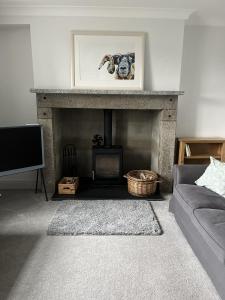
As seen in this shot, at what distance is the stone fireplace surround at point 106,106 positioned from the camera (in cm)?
302

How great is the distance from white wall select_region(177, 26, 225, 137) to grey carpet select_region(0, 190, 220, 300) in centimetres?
183

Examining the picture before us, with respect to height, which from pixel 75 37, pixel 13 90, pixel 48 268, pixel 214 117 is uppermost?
pixel 75 37

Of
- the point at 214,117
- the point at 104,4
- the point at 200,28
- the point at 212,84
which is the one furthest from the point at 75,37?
the point at 214,117

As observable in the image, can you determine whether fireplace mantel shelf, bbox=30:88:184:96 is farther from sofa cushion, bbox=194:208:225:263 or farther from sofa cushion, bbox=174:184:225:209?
sofa cushion, bbox=194:208:225:263

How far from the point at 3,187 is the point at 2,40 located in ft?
7.23

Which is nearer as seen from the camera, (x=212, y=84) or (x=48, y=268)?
(x=48, y=268)

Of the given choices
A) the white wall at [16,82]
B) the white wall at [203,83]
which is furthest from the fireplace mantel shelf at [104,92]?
the white wall at [203,83]

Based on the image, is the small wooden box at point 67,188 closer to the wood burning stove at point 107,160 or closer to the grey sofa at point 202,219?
the wood burning stove at point 107,160

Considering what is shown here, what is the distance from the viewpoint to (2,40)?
324 cm

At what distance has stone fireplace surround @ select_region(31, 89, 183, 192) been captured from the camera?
3023 mm

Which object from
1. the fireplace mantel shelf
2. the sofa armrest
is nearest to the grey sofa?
the sofa armrest

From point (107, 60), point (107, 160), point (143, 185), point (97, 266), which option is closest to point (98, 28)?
point (107, 60)

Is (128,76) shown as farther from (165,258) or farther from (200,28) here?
(165,258)

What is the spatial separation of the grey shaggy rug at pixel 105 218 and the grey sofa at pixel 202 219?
35 cm
